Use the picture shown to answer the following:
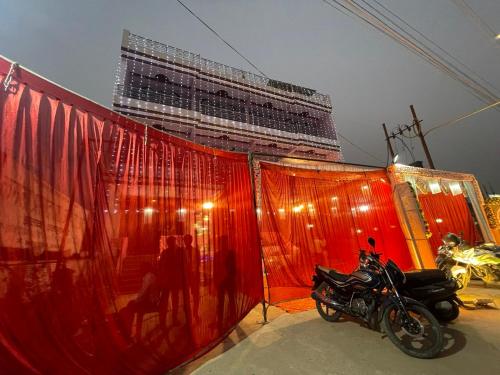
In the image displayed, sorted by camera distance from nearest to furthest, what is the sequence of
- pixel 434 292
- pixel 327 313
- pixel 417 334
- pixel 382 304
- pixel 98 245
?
pixel 98 245
pixel 417 334
pixel 382 304
pixel 434 292
pixel 327 313

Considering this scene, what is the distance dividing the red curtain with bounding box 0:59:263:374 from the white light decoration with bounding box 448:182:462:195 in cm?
1136

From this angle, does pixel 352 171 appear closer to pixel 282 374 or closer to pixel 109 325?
pixel 282 374

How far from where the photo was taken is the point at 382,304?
3219 mm

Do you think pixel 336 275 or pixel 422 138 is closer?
pixel 336 275

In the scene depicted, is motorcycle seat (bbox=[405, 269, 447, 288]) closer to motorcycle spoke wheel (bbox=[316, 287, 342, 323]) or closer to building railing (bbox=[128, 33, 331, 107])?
motorcycle spoke wheel (bbox=[316, 287, 342, 323])

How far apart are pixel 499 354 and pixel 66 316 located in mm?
4761

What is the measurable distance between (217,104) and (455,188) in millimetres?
14721

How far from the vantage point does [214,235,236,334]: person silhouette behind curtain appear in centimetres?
359

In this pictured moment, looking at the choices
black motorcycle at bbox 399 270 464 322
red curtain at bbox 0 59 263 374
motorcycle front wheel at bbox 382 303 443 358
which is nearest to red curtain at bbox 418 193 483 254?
black motorcycle at bbox 399 270 464 322

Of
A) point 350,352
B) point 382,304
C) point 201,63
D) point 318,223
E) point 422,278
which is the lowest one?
point 350,352

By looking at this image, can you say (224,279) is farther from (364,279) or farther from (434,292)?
(434,292)

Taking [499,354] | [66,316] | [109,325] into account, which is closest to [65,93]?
[66,316]

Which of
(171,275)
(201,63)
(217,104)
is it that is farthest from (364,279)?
(201,63)

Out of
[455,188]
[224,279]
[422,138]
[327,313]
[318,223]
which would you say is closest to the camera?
[224,279]
